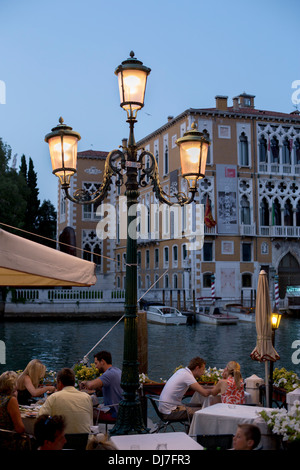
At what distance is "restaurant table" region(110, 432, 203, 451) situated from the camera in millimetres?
3900

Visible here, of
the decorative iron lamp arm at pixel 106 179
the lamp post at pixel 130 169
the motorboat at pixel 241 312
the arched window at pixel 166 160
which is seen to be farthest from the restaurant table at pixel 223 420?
the arched window at pixel 166 160

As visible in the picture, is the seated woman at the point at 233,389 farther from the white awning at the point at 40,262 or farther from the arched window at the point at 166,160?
the arched window at the point at 166,160

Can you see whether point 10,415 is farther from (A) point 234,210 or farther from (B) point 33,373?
(A) point 234,210

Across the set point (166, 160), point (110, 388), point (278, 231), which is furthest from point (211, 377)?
point (166, 160)

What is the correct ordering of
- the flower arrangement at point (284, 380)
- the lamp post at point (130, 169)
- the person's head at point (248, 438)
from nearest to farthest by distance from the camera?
1. the person's head at point (248, 438)
2. the lamp post at point (130, 169)
3. the flower arrangement at point (284, 380)

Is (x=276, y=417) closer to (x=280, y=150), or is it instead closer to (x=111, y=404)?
(x=111, y=404)

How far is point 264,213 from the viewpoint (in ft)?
124

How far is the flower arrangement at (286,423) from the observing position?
4438mm

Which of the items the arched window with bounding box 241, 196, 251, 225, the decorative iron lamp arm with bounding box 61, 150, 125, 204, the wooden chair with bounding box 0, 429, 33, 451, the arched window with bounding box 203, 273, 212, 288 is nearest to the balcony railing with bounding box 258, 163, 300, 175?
the arched window with bounding box 241, 196, 251, 225

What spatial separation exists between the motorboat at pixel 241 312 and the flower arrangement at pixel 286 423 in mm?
26386

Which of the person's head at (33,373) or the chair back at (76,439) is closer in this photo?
the chair back at (76,439)

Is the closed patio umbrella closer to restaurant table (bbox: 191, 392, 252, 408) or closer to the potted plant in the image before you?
restaurant table (bbox: 191, 392, 252, 408)

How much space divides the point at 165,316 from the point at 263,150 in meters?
14.8
